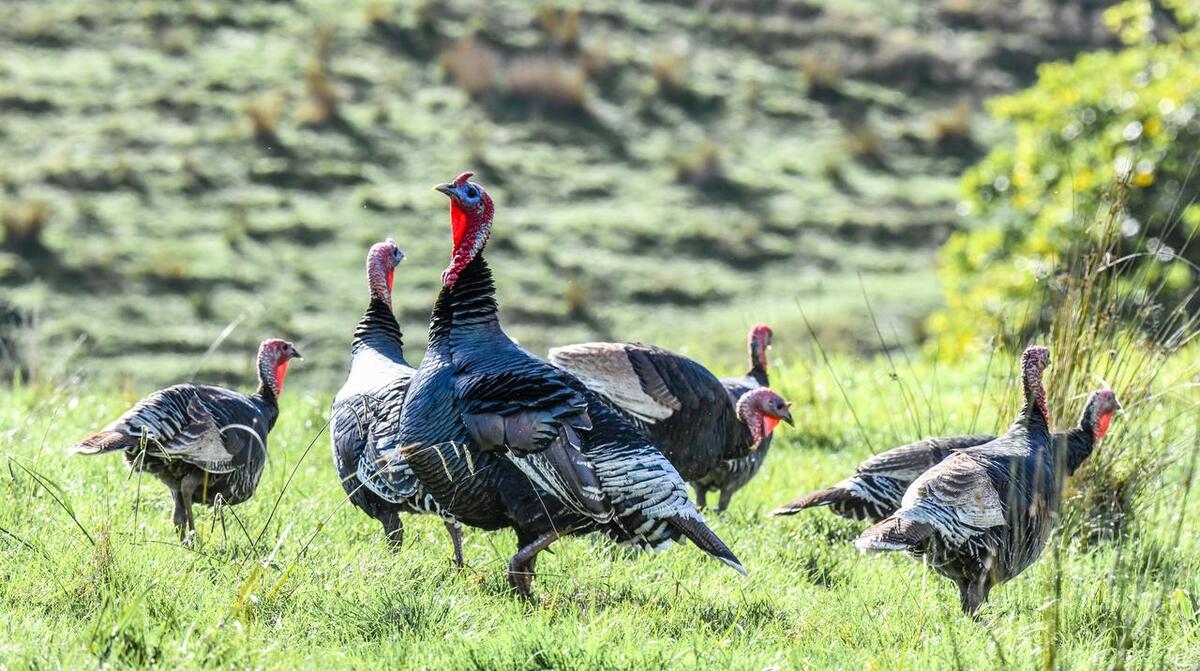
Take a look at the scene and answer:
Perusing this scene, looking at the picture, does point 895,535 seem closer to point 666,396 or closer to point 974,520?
point 974,520

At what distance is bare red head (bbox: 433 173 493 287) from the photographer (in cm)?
596

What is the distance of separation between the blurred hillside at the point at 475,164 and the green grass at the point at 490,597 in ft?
11.4

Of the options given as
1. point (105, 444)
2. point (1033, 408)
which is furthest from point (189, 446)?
point (1033, 408)

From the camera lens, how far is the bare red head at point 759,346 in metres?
8.24

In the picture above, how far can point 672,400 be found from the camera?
22.6 ft

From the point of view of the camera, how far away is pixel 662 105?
1889 cm

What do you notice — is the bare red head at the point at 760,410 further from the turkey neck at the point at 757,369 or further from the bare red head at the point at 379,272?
the bare red head at the point at 379,272

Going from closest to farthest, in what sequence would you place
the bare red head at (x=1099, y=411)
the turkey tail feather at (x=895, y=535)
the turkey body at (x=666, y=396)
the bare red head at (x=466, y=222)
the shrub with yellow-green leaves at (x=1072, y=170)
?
the turkey tail feather at (x=895, y=535), the bare red head at (x=466, y=222), the bare red head at (x=1099, y=411), the turkey body at (x=666, y=396), the shrub with yellow-green leaves at (x=1072, y=170)

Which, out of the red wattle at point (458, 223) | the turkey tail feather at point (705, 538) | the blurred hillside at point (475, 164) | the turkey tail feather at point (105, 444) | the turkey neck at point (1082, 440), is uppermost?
the red wattle at point (458, 223)

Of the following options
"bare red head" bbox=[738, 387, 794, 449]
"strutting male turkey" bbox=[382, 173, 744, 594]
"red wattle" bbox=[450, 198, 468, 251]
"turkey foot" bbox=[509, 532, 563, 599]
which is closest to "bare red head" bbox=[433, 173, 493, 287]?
"red wattle" bbox=[450, 198, 468, 251]

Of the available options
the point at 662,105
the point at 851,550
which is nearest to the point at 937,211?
the point at 662,105

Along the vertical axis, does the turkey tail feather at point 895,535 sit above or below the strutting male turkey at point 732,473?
above

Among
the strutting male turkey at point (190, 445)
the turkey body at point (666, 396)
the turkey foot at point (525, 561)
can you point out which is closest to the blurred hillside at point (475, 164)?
the strutting male turkey at point (190, 445)

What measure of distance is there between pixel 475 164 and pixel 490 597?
11027 millimetres
